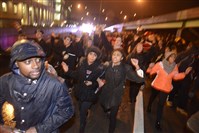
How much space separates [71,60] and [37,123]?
5868mm

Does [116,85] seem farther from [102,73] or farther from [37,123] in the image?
[37,123]

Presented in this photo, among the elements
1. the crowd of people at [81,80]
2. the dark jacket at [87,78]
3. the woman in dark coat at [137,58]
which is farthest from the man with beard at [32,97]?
the woman in dark coat at [137,58]

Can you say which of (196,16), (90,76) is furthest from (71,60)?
(196,16)

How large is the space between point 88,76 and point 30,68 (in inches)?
111

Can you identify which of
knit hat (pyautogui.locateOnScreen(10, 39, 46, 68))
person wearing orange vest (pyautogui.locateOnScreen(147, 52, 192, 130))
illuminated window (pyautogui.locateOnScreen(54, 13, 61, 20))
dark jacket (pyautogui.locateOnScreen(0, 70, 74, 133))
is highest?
illuminated window (pyautogui.locateOnScreen(54, 13, 61, 20))

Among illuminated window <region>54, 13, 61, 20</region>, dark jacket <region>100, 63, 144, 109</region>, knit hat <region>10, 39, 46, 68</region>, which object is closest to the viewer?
knit hat <region>10, 39, 46, 68</region>

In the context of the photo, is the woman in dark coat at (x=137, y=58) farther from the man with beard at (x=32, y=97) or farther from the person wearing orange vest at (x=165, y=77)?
the man with beard at (x=32, y=97)

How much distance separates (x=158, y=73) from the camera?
6605 mm

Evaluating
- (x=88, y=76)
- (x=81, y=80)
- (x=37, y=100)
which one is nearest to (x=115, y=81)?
(x=88, y=76)

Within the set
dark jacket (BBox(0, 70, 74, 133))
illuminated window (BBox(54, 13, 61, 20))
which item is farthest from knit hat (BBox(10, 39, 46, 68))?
→ illuminated window (BBox(54, 13, 61, 20))

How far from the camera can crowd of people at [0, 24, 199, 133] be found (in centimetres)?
251

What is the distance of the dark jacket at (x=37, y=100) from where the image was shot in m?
2.51

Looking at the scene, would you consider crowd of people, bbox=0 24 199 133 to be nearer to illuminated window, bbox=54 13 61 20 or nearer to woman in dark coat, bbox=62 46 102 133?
woman in dark coat, bbox=62 46 102 133

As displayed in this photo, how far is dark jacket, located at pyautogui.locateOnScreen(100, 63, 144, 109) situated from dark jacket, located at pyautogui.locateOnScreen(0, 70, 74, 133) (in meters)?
2.80
